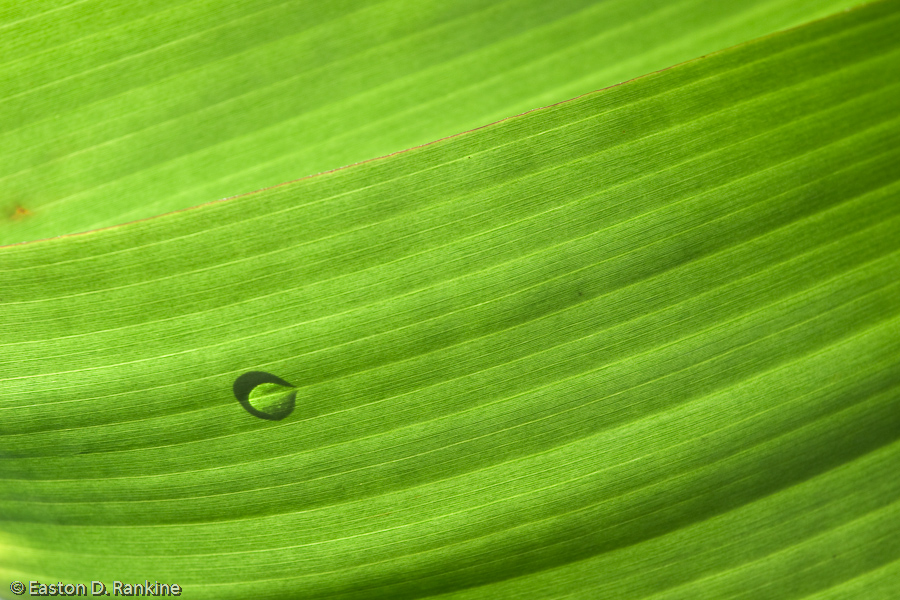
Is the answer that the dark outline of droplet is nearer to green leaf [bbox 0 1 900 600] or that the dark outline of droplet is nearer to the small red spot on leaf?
green leaf [bbox 0 1 900 600]

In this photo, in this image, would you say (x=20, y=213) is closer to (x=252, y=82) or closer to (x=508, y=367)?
(x=252, y=82)

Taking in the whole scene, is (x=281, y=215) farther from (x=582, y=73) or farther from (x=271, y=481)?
(x=582, y=73)

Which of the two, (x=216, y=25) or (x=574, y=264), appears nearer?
(x=574, y=264)

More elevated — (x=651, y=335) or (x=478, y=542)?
(x=651, y=335)

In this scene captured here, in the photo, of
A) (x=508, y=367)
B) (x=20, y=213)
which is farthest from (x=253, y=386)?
(x=20, y=213)

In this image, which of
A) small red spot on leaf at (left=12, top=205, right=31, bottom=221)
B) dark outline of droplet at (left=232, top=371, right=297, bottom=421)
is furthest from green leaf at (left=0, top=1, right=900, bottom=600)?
small red spot on leaf at (left=12, top=205, right=31, bottom=221)

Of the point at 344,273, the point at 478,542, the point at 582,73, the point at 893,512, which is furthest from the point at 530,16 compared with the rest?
the point at 893,512
